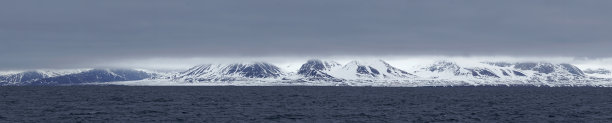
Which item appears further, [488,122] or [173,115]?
[173,115]

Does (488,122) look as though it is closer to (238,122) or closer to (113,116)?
(238,122)

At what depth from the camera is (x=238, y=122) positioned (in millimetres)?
101250

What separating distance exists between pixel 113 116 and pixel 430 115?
161 ft

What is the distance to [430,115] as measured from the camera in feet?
387

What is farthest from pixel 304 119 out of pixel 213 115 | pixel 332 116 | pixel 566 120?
pixel 566 120

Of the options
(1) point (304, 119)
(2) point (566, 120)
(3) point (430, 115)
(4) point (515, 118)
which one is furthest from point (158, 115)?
(2) point (566, 120)

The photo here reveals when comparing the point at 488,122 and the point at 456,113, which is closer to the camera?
the point at 488,122

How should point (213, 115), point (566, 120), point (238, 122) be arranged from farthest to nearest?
point (213, 115) < point (566, 120) < point (238, 122)

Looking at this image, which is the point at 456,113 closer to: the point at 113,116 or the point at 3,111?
the point at 113,116

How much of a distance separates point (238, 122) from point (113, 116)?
21065 mm

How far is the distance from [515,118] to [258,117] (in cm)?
3837

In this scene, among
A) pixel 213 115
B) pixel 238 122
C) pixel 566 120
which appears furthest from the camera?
pixel 213 115

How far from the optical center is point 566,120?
10788 cm

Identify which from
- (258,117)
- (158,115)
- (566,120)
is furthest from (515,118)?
(158,115)
